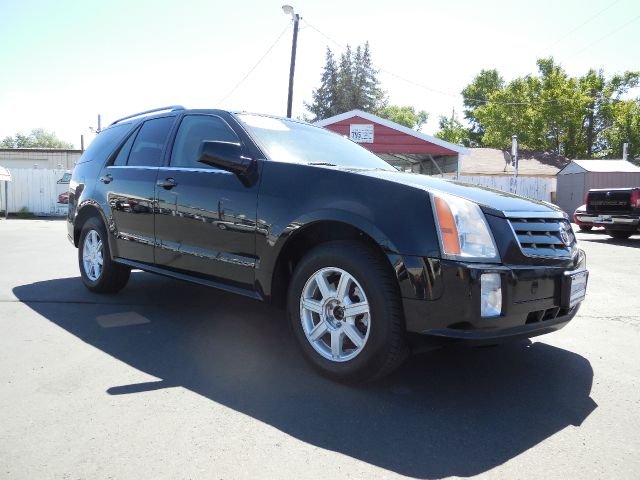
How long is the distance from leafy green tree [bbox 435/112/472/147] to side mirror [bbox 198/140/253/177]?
5920cm

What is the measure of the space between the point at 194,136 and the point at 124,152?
1.15 metres

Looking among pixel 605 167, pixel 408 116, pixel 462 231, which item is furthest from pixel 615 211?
pixel 408 116

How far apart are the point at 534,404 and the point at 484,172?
102 ft

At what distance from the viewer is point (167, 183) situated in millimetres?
4156

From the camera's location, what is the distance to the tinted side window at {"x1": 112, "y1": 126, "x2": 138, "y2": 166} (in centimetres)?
496

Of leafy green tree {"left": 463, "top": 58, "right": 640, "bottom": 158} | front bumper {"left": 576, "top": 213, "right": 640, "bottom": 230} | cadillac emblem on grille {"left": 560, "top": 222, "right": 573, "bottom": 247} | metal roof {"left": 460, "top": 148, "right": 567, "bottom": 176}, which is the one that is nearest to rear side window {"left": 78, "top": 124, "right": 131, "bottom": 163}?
cadillac emblem on grille {"left": 560, "top": 222, "right": 573, "bottom": 247}

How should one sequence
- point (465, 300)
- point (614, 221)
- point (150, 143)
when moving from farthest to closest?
point (614, 221), point (150, 143), point (465, 300)

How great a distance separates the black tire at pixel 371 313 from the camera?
2.75m

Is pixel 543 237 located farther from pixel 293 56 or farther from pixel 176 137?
pixel 293 56

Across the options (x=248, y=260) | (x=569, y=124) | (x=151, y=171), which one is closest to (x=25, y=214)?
(x=151, y=171)

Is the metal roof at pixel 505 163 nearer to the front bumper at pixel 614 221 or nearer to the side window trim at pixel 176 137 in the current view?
the front bumper at pixel 614 221

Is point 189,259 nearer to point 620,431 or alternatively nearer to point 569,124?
point 620,431

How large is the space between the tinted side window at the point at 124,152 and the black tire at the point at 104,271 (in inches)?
24.6

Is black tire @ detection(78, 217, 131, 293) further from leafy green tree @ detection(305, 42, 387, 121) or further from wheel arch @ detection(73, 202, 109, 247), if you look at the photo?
leafy green tree @ detection(305, 42, 387, 121)
